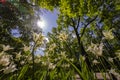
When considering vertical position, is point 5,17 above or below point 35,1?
below

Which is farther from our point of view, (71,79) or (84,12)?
(84,12)

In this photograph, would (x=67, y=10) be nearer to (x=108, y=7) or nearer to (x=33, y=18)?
(x=33, y=18)

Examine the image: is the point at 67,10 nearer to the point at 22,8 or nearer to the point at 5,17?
the point at 22,8

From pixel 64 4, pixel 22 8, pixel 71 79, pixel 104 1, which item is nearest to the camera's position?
pixel 71 79

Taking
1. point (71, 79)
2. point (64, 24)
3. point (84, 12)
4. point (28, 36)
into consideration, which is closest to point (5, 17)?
point (28, 36)

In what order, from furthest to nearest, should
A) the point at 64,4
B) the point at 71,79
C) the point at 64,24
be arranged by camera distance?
the point at 64,24 → the point at 64,4 → the point at 71,79

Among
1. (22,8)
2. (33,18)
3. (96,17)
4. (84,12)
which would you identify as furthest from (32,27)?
(96,17)

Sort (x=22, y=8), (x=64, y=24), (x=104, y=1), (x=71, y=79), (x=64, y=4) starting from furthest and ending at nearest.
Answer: (x=64, y=24) < (x=104, y=1) < (x=64, y=4) < (x=22, y=8) < (x=71, y=79)

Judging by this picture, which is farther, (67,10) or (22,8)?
(67,10)

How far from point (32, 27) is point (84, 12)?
4.75 metres

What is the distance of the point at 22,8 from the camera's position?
17.3m

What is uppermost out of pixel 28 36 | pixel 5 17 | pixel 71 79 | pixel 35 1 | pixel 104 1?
pixel 35 1

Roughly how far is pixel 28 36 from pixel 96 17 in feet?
25.6

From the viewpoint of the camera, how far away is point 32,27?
778 inches
